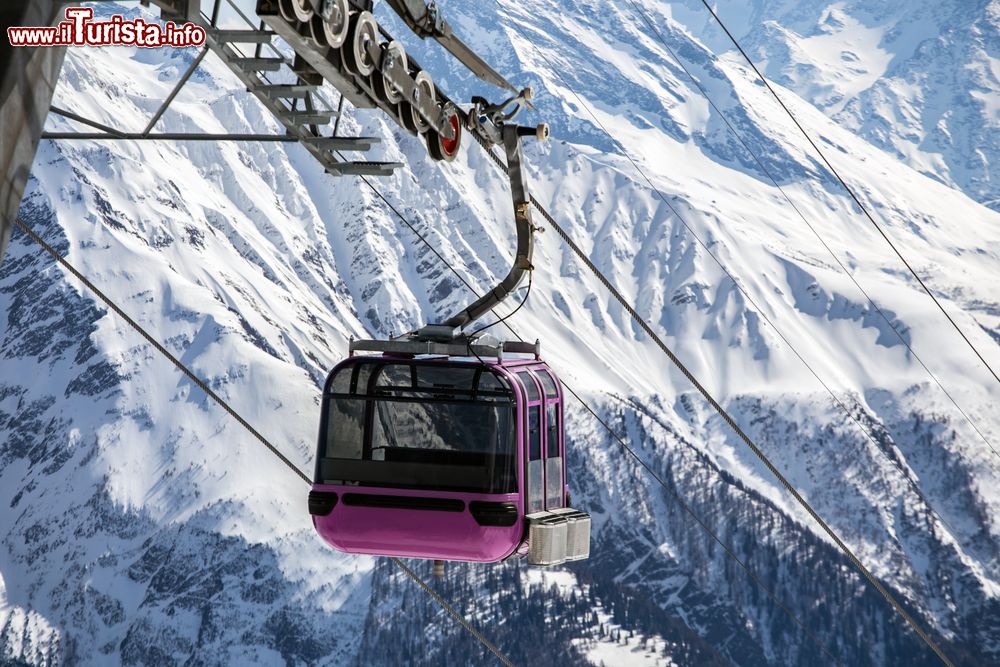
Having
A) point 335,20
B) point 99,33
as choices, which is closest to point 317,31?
point 335,20

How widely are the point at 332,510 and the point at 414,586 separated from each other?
179673 mm

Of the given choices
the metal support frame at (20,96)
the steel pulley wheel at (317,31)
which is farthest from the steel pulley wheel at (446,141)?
the metal support frame at (20,96)

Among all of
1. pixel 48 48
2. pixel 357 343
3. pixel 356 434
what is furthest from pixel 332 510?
pixel 48 48

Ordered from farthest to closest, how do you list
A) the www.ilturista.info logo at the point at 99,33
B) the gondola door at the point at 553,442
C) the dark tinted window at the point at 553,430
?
the dark tinted window at the point at 553,430 < the gondola door at the point at 553,442 < the www.ilturista.info logo at the point at 99,33

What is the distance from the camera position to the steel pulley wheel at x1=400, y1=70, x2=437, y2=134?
32.7 ft

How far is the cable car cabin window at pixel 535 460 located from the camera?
12.0 meters

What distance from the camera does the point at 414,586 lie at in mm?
188250

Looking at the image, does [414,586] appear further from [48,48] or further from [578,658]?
[48,48]

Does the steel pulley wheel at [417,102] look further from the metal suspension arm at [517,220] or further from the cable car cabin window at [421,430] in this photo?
the cable car cabin window at [421,430]

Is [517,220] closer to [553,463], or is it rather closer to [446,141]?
[446,141]

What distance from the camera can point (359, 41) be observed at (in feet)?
28.8

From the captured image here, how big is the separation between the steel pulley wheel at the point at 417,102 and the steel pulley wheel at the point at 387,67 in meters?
0.30

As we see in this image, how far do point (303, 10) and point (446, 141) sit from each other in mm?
3121

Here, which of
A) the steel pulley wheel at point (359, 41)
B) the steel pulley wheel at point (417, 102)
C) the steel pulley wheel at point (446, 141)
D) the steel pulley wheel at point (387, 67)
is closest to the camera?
the steel pulley wheel at point (359, 41)
